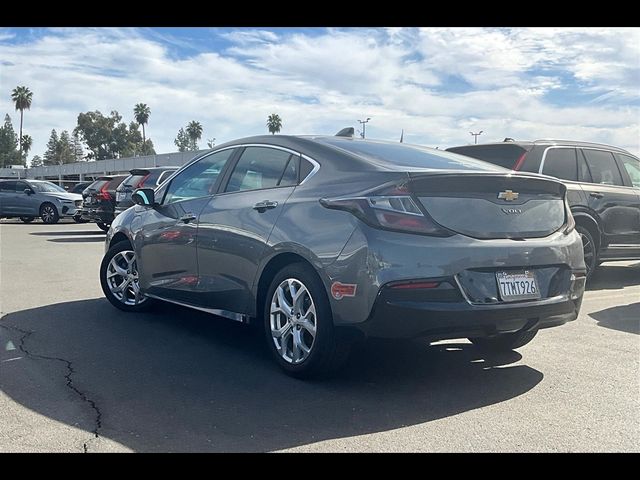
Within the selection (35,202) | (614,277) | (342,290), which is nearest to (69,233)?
(35,202)

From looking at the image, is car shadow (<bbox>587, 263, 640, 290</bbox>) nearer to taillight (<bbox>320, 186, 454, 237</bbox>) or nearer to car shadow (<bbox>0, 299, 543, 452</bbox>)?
car shadow (<bbox>0, 299, 543, 452</bbox>)

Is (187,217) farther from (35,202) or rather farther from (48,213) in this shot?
(35,202)

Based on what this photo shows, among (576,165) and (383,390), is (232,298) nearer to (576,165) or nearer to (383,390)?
(383,390)

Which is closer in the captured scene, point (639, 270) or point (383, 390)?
point (383, 390)

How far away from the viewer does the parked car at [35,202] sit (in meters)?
23.0

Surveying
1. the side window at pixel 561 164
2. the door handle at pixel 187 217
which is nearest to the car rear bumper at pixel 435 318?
the door handle at pixel 187 217

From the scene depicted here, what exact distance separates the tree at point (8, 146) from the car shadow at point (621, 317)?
384 ft

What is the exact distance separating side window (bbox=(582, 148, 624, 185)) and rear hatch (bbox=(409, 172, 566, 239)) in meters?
4.64

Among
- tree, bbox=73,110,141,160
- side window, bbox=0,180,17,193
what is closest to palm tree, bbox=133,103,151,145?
tree, bbox=73,110,141,160

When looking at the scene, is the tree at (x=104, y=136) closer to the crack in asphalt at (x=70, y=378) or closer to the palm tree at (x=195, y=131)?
the palm tree at (x=195, y=131)

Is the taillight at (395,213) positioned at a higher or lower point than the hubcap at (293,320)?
higher

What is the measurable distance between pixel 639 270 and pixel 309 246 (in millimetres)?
8488
